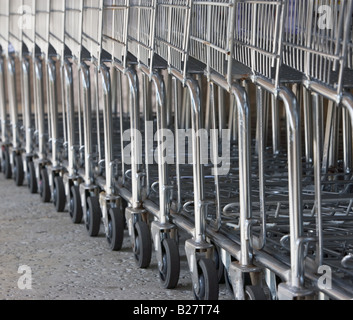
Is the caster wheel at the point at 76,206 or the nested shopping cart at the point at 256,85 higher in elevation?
the nested shopping cart at the point at 256,85

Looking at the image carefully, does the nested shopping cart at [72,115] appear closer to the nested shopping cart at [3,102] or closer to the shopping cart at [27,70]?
the shopping cart at [27,70]

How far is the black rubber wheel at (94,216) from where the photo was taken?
4.08 metres

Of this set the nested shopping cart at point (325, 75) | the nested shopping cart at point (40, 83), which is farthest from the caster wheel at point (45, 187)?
the nested shopping cart at point (325, 75)

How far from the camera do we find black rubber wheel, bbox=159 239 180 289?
3.17m

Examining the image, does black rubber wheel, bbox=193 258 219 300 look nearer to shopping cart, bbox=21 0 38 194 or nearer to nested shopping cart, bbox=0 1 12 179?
shopping cart, bbox=21 0 38 194

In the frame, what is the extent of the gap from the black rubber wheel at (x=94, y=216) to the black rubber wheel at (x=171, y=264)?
0.89m

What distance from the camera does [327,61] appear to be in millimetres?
2381

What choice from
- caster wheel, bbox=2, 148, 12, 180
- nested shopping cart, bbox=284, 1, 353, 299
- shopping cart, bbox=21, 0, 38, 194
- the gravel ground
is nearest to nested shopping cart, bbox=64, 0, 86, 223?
the gravel ground

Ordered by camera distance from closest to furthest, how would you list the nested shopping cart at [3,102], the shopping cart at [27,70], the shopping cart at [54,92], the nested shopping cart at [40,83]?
the shopping cart at [54,92]
the nested shopping cart at [40,83]
the shopping cart at [27,70]
the nested shopping cart at [3,102]

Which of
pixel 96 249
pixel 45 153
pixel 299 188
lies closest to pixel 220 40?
pixel 299 188

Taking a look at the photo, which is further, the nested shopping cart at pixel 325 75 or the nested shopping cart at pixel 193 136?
the nested shopping cart at pixel 193 136

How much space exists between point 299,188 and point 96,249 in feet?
5.70
